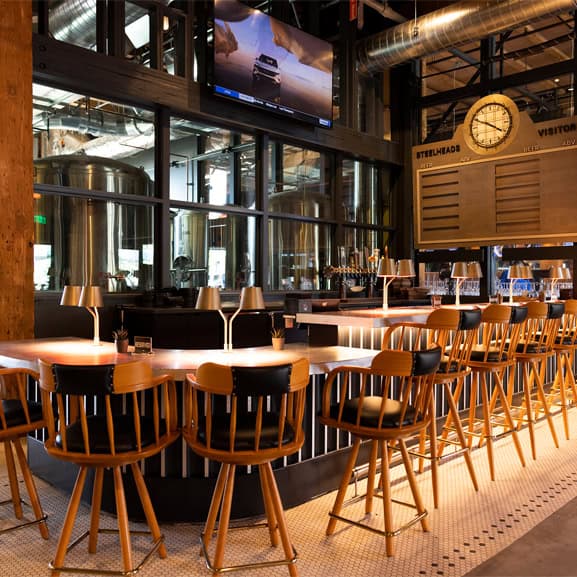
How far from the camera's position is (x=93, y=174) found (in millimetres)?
5492

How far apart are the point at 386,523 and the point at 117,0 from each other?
5360 mm

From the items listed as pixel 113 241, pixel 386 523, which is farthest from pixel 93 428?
pixel 113 241

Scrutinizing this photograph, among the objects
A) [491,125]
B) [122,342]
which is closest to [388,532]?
[122,342]

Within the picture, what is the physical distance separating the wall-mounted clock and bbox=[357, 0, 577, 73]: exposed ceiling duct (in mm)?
985

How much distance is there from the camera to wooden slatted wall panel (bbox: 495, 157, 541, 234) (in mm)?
6867

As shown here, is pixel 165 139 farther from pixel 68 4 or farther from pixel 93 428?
pixel 93 428

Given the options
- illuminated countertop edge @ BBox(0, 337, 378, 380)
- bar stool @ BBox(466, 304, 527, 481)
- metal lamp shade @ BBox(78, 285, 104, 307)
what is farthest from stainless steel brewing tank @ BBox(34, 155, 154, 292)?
bar stool @ BBox(466, 304, 527, 481)

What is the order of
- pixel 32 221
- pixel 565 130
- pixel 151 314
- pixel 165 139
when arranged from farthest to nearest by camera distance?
pixel 565 130
pixel 165 139
pixel 151 314
pixel 32 221

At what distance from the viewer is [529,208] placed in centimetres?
693

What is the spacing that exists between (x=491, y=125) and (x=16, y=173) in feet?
18.1

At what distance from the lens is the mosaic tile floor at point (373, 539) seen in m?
2.50

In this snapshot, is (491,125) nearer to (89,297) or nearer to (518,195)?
(518,195)

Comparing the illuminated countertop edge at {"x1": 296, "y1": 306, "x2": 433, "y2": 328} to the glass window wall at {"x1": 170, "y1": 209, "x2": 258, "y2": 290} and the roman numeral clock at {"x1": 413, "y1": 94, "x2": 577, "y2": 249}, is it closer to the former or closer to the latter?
the glass window wall at {"x1": 170, "y1": 209, "x2": 258, "y2": 290}

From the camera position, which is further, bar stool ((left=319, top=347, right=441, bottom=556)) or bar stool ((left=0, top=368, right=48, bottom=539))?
bar stool ((left=0, top=368, right=48, bottom=539))
